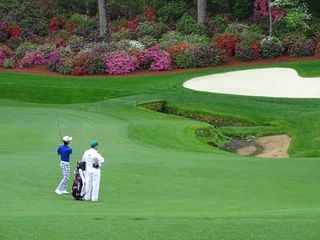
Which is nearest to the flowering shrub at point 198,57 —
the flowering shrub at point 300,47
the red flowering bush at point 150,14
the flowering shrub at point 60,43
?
the flowering shrub at point 300,47

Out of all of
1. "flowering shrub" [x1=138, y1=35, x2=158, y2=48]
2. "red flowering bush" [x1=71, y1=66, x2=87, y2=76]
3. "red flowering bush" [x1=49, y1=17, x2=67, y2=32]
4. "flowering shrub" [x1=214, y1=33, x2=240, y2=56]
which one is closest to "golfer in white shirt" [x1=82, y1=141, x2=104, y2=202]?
"red flowering bush" [x1=71, y1=66, x2=87, y2=76]

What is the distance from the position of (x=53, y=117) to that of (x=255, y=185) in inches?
670

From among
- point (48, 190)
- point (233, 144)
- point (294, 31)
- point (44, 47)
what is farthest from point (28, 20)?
point (48, 190)

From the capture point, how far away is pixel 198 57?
48.9 meters

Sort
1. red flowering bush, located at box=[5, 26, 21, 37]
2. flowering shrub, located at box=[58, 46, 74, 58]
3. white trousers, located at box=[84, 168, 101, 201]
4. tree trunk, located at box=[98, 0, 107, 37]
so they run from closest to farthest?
white trousers, located at box=[84, 168, 101, 201], flowering shrub, located at box=[58, 46, 74, 58], tree trunk, located at box=[98, 0, 107, 37], red flowering bush, located at box=[5, 26, 21, 37]

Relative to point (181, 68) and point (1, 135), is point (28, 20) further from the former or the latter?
point (1, 135)

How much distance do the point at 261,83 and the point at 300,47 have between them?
6796mm

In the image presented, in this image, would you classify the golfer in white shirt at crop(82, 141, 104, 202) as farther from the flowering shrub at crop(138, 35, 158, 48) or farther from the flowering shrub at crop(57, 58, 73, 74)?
the flowering shrub at crop(138, 35, 158, 48)

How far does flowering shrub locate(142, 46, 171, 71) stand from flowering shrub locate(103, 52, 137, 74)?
0.83m

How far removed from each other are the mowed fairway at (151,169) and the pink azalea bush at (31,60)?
5.24 metres

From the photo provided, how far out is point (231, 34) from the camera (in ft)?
169

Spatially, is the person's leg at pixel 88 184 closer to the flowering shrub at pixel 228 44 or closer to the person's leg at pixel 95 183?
the person's leg at pixel 95 183

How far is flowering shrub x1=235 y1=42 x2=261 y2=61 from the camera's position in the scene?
161 feet

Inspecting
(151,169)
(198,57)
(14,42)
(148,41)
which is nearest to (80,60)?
(148,41)
